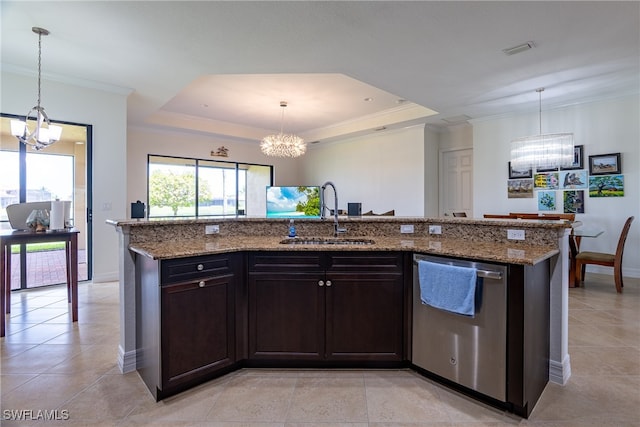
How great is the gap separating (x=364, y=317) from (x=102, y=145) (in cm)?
436

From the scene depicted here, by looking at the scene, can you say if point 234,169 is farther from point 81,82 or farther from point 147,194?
point 81,82

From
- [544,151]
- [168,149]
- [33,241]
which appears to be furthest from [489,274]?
[168,149]

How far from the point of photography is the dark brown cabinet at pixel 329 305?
7.12 feet

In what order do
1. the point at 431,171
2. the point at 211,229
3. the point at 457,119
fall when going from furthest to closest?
the point at 431,171, the point at 457,119, the point at 211,229

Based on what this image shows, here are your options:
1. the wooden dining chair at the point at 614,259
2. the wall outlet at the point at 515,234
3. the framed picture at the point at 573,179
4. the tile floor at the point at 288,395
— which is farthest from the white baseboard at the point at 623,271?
the wall outlet at the point at 515,234

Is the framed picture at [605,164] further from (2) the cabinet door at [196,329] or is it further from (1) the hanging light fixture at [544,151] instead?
(2) the cabinet door at [196,329]

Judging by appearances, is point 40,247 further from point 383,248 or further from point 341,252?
point 383,248

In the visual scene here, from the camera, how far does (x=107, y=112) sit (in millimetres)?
4504

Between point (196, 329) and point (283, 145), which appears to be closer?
point (196, 329)

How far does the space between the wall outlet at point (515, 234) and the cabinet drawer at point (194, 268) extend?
195 centimetres

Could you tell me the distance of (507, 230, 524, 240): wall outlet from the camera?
224 centimetres

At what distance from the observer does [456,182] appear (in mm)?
6812

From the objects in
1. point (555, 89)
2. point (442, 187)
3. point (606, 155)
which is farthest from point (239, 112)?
point (606, 155)

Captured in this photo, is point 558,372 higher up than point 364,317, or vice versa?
point 364,317
